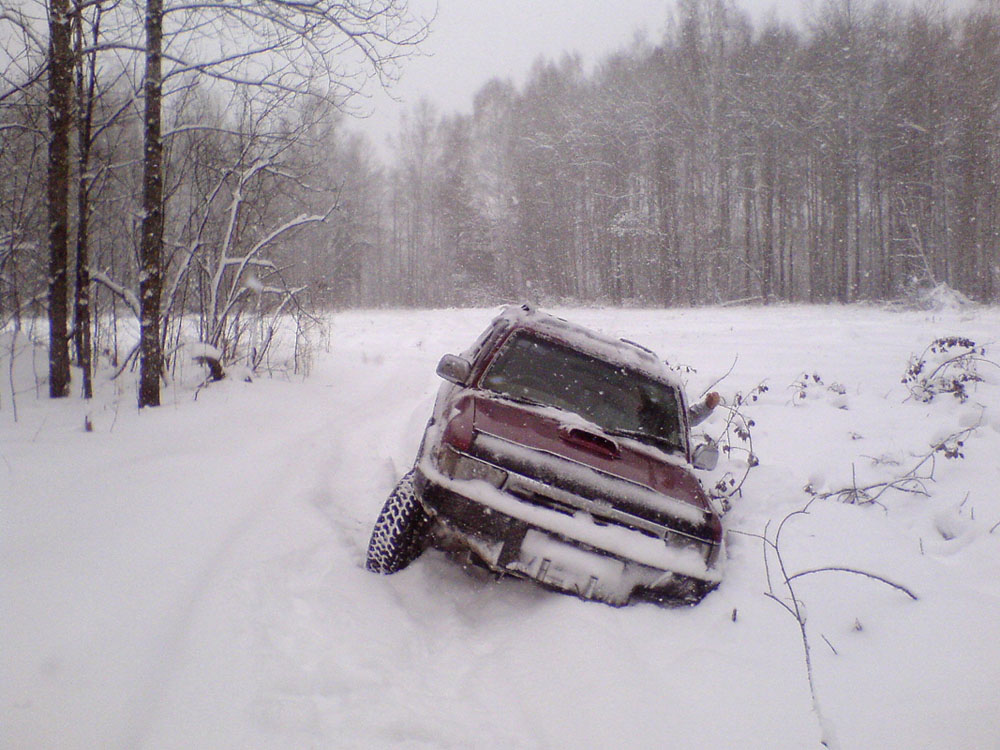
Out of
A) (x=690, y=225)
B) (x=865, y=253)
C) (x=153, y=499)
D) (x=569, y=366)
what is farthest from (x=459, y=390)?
(x=865, y=253)

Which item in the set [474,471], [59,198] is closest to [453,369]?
[474,471]

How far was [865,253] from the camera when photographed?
25922mm

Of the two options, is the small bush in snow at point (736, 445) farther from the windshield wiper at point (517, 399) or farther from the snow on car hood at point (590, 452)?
the windshield wiper at point (517, 399)

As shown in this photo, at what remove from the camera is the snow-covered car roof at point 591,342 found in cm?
378

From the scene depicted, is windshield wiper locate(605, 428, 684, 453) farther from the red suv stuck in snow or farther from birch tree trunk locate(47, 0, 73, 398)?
birch tree trunk locate(47, 0, 73, 398)

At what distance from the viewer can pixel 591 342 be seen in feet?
12.7

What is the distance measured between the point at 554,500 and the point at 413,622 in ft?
3.13

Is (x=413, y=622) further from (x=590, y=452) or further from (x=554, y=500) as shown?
(x=590, y=452)

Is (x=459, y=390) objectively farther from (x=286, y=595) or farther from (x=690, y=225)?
(x=690, y=225)

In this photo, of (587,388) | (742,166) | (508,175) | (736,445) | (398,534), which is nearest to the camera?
(398,534)

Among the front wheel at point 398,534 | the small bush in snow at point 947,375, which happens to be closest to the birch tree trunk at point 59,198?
the front wheel at point 398,534

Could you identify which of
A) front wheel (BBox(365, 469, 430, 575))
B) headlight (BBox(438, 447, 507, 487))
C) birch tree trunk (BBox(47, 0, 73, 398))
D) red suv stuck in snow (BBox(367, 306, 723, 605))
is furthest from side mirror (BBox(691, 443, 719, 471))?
birch tree trunk (BBox(47, 0, 73, 398))

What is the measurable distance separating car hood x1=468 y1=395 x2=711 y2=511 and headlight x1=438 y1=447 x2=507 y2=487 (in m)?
0.16

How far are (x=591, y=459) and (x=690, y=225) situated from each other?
23.6 metres
